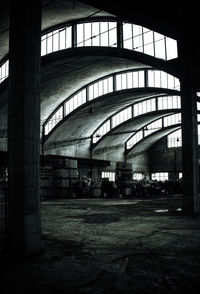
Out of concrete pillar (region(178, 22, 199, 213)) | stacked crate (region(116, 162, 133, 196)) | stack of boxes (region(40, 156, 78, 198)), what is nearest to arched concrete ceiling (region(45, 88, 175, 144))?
stacked crate (region(116, 162, 133, 196))

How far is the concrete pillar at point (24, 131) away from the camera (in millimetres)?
4852

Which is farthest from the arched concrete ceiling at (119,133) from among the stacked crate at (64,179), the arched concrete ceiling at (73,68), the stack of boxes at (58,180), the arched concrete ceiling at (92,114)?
the stack of boxes at (58,180)

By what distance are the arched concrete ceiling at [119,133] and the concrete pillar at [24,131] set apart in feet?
107

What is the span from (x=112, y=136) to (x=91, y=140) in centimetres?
319

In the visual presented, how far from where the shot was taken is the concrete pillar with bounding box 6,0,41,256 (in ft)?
15.9

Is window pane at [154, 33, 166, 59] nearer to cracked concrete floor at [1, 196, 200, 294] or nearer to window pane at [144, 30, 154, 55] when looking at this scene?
window pane at [144, 30, 154, 55]

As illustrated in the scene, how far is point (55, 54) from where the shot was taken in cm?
2480

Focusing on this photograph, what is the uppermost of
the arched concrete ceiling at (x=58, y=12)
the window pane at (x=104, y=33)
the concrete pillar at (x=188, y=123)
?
the arched concrete ceiling at (x=58, y=12)

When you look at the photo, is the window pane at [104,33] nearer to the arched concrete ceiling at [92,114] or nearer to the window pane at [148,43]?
the window pane at [148,43]

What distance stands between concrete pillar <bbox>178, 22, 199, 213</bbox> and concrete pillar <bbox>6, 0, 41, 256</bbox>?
845 centimetres

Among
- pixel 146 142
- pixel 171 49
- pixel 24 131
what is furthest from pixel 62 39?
pixel 146 142

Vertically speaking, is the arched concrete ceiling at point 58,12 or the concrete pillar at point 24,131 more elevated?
the arched concrete ceiling at point 58,12

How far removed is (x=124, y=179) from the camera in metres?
34.4

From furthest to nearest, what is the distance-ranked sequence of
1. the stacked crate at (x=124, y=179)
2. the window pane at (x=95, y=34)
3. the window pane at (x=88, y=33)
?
the stacked crate at (x=124, y=179), the window pane at (x=88, y=33), the window pane at (x=95, y=34)
